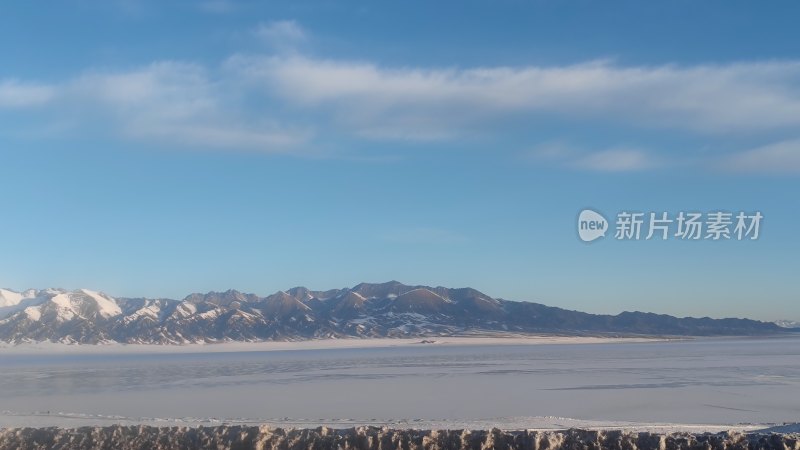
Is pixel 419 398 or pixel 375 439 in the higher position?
pixel 375 439

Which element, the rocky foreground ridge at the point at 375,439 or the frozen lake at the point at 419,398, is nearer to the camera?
the rocky foreground ridge at the point at 375,439

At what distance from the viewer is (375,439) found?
45.9 ft

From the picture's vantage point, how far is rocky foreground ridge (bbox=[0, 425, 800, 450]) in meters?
13.5

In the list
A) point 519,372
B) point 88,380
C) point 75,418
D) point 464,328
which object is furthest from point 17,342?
point 75,418

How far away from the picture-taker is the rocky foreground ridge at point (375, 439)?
13453 mm

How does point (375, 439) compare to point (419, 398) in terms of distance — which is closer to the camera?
point (375, 439)

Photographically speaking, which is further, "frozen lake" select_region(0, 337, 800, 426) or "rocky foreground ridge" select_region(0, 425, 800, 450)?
"frozen lake" select_region(0, 337, 800, 426)

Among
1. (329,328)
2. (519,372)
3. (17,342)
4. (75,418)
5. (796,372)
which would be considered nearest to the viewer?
(75,418)

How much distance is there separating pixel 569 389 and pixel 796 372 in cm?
1446

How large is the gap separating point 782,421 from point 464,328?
176 meters

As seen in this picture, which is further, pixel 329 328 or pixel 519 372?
pixel 329 328

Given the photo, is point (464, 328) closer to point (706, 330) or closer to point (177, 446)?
point (706, 330)

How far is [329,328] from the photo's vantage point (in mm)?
190125

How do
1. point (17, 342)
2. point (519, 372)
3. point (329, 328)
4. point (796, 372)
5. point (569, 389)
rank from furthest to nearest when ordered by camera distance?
point (329, 328), point (17, 342), point (519, 372), point (796, 372), point (569, 389)
